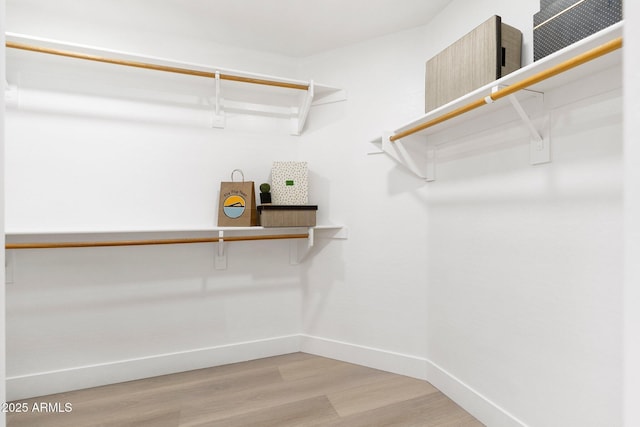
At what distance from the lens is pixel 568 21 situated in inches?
43.0

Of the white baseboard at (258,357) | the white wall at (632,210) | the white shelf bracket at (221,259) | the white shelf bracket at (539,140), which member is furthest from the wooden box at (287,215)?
the white wall at (632,210)

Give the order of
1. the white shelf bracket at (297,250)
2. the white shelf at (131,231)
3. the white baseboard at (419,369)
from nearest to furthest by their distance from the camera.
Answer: the white baseboard at (419,369)
the white shelf at (131,231)
the white shelf bracket at (297,250)

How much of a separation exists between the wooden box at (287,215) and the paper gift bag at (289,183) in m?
0.08

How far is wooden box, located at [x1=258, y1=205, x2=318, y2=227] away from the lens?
77.2 inches

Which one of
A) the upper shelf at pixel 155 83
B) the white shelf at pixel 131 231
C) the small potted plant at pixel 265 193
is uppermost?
the upper shelf at pixel 155 83

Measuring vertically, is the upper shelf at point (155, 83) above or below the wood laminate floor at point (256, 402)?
above

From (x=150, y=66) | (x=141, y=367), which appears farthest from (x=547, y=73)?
(x=141, y=367)

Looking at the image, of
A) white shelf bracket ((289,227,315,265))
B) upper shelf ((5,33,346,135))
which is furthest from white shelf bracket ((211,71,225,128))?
white shelf bracket ((289,227,315,265))

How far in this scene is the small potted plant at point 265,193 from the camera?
2064 millimetres

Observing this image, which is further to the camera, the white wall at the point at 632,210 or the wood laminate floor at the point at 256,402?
the wood laminate floor at the point at 256,402

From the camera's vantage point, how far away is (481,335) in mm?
1546

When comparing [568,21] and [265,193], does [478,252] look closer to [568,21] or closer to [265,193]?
[568,21]

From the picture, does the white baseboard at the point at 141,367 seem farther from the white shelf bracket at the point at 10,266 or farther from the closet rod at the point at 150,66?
the closet rod at the point at 150,66

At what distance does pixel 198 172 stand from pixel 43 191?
2.61 ft
